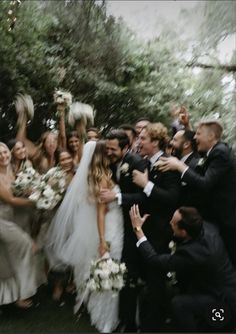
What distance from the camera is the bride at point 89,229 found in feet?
11.7

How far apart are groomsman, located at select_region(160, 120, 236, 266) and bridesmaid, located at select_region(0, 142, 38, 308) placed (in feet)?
3.98

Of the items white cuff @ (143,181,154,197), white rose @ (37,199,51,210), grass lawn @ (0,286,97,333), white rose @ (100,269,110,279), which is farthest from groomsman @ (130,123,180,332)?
white rose @ (37,199,51,210)

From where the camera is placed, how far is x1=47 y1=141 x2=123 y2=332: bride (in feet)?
11.7

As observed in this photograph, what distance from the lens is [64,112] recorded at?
3.67 meters

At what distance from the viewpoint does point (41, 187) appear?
11.7 feet

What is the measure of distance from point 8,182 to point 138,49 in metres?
1.49

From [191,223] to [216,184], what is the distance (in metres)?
0.41

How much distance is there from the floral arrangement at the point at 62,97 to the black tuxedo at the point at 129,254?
645 mm

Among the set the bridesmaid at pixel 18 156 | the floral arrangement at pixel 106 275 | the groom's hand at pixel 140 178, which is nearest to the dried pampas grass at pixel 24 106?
the bridesmaid at pixel 18 156

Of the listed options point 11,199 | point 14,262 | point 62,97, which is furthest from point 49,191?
point 62,97

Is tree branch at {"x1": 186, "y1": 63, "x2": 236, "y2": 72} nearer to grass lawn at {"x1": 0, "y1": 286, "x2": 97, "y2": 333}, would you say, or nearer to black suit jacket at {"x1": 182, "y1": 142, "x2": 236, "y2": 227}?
black suit jacket at {"x1": 182, "y1": 142, "x2": 236, "y2": 227}

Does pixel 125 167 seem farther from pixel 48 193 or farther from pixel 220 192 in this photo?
pixel 220 192

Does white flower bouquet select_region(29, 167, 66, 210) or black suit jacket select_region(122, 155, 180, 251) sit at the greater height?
white flower bouquet select_region(29, 167, 66, 210)

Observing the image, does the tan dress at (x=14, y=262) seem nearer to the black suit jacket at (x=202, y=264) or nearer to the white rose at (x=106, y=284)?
the white rose at (x=106, y=284)
